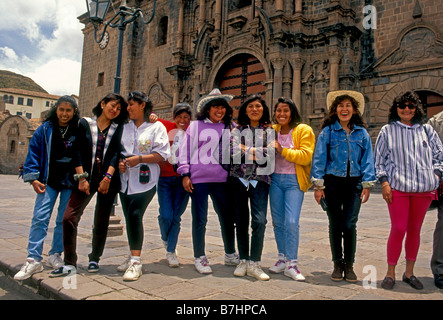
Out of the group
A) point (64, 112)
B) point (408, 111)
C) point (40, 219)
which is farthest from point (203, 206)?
point (408, 111)

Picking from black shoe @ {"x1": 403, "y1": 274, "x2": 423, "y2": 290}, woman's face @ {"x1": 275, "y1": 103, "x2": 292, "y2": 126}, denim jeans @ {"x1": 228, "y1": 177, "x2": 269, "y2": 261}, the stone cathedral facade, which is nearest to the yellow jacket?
woman's face @ {"x1": 275, "y1": 103, "x2": 292, "y2": 126}

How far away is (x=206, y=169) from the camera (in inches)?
151

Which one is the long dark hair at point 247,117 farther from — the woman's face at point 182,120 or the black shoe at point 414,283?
the black shoe at point 414,283

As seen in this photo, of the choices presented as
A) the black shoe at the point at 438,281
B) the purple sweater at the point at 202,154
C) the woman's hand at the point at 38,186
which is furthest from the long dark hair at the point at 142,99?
the black shoe at the point at 438,281

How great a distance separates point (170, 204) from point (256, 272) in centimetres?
137

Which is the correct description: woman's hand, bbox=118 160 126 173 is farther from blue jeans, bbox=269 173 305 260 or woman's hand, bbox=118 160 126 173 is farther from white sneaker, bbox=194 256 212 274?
blue jeans, bbox=269 173 305 260

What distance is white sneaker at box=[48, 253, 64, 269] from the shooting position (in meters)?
3.81

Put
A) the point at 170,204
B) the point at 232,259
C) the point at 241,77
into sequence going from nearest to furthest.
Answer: the point at 232,259 → the point at 170,204 → the point at 241,77

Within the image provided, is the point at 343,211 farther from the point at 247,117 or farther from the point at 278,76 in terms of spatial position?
the point at 278,76

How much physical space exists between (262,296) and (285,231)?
2.97ft

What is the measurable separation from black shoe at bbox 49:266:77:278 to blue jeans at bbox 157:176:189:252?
3.56 ft

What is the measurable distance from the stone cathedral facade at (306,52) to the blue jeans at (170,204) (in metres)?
11.2
